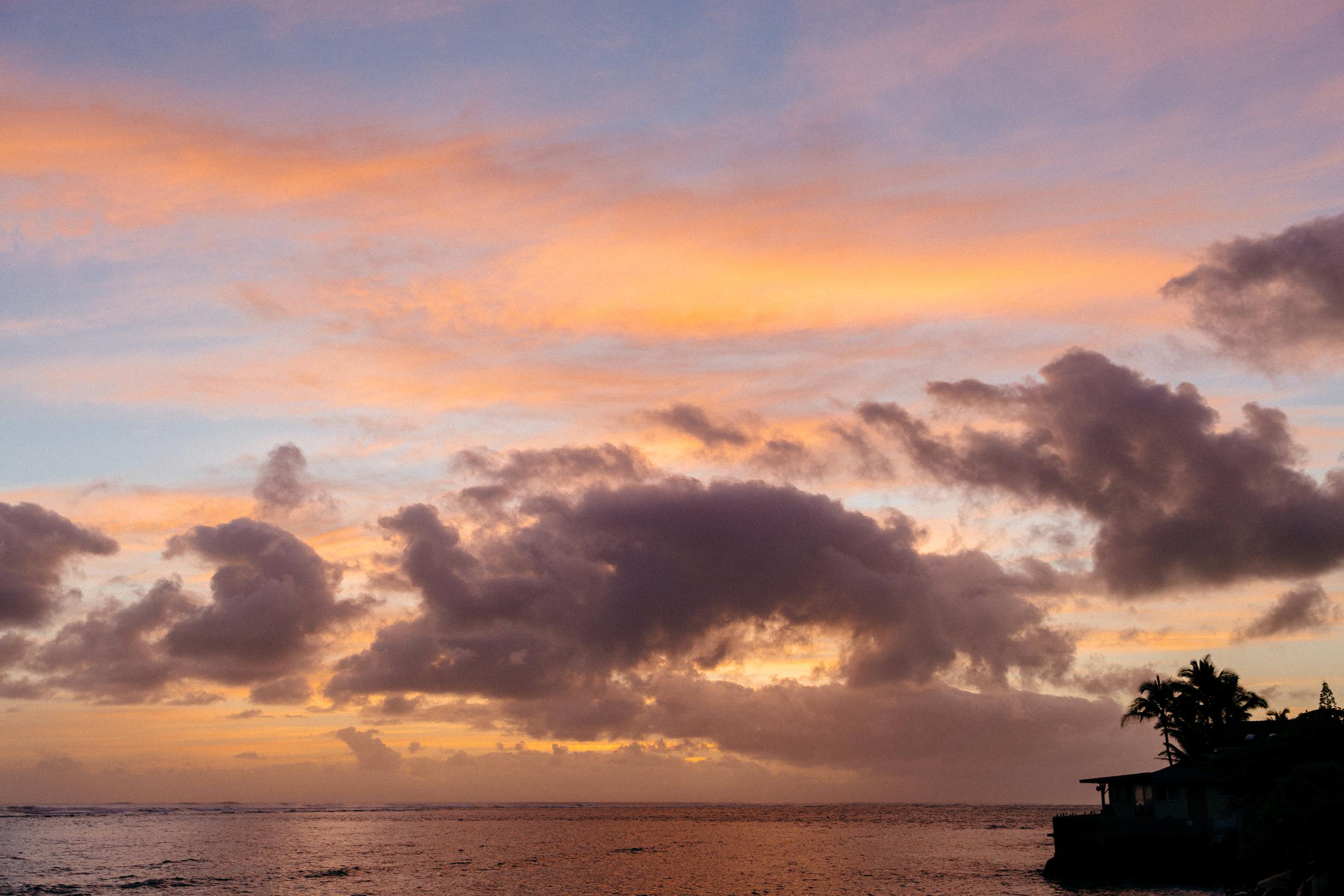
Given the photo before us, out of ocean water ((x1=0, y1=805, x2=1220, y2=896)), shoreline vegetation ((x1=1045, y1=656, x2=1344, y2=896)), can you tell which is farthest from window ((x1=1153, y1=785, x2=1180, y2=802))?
ocean water ((x1=0, y1=805, x2=1220, y2=896))

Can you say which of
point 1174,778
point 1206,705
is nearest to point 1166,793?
point 1174,778

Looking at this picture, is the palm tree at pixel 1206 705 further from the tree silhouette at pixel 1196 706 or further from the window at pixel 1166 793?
the window at pixel 1166 793

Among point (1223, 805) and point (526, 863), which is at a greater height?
point (1223, 805)

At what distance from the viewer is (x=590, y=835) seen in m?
160

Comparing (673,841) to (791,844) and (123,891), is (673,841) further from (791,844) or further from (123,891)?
(123,891)

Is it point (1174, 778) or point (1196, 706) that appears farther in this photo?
point (1196, 706)

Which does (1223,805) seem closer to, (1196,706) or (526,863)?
(1196,706)

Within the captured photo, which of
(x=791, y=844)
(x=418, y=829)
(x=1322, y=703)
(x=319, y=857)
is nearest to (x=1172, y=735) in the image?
(x=1322, y=703)

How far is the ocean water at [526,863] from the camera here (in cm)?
7669

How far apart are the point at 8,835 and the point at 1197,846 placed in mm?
153767

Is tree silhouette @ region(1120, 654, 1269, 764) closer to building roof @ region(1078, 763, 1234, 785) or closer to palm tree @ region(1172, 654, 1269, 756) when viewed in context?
palm tree @ region(1172, 654, 1269, 756)

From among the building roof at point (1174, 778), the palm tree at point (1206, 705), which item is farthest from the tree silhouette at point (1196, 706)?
the building roof at point (1174, 778)

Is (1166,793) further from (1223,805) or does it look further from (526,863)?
(526,863)

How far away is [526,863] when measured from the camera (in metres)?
102
